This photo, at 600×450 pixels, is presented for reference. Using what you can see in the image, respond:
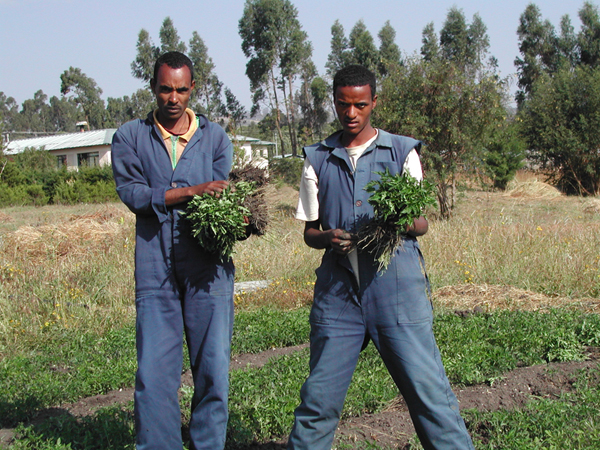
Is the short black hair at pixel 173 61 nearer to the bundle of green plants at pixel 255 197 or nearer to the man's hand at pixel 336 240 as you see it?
the bundle of green plants at pixel 255 197

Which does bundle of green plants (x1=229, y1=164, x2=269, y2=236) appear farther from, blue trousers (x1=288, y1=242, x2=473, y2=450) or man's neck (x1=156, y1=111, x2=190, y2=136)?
blue trousers (x1=288, y1=242, x2=473, y2=450)

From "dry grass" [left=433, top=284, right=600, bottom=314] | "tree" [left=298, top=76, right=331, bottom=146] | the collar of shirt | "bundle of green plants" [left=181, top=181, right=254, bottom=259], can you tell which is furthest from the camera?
"tree" [left=298, top=76, right=331, bottom=146]

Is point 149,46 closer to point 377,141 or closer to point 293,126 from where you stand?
point 293,126

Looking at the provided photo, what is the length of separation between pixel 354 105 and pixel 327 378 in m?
1.26

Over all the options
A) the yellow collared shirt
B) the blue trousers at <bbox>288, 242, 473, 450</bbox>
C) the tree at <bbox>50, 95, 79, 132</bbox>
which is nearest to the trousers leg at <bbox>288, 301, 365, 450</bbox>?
the blue trousers at <bbox>288, 242, 473, 450</bbox>

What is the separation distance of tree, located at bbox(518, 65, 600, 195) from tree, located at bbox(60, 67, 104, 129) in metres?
54.1

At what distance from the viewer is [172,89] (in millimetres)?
3062

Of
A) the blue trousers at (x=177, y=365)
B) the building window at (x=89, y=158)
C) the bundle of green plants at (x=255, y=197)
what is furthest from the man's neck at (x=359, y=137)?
the building window at (x=89, y=158)

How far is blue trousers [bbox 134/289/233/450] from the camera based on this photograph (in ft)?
9.48

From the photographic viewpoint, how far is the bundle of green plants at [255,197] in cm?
322

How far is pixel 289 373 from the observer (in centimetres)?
452

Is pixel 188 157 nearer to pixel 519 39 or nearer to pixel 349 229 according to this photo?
pixel 349 229

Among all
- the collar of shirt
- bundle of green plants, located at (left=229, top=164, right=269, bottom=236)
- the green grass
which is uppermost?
the collar of shirt

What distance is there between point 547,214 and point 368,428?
14588 mm
